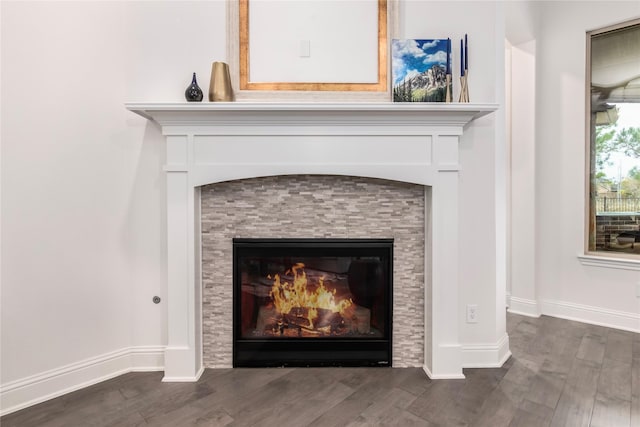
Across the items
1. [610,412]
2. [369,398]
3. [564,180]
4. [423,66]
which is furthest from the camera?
[564,180]

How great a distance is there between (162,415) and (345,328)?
1128 millimetres

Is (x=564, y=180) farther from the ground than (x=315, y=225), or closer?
farther from the ground

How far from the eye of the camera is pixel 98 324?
201 cm

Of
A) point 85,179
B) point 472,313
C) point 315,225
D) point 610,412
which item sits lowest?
point 610,412

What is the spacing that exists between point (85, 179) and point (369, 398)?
2.04m

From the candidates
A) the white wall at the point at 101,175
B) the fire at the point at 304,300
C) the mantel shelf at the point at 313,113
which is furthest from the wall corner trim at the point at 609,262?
the fire at the point at 304,300

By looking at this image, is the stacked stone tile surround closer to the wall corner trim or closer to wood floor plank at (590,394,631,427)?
wood floor plank at (590,394,631,427)

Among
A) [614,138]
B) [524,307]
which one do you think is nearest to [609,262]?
[524,307]

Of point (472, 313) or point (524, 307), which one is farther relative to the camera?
point (524, 307)

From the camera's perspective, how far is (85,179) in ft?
Result: 6.41

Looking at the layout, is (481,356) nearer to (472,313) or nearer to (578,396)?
(472,313)

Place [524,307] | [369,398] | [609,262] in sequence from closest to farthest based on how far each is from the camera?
[369,398] < [609,262] < [524,307]

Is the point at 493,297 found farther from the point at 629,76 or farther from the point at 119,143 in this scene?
the point at 119,143

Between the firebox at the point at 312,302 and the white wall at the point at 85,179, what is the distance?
548mm
